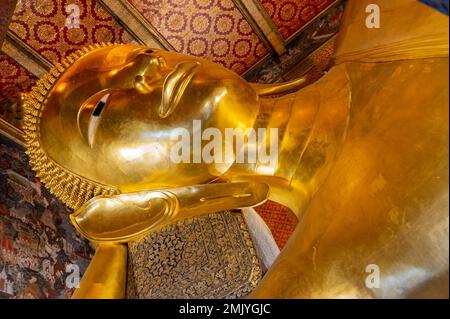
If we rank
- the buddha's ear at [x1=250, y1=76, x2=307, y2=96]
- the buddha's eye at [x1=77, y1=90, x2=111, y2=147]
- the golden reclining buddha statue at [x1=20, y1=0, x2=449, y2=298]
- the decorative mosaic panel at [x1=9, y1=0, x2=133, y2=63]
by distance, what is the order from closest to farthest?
the golden reclining buddha statue at [x1=20, y1=0, x2=449, y2=298], the buddha's eye at [x1=77, y1=90, x2=111, y2=147], the buddha's ear at [x1=250, y1=76, x2=307, y2=96], the decorative mosaic panel at [x1=9, y1=0, x2=133, y2=63]

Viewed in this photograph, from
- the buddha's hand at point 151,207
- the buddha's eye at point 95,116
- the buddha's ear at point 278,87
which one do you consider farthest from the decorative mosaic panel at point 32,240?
the buddha's ear at point 278,87

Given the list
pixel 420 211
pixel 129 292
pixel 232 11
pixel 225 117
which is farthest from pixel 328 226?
pixel 232 11

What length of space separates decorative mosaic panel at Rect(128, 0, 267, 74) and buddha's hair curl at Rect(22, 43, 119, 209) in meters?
1.42

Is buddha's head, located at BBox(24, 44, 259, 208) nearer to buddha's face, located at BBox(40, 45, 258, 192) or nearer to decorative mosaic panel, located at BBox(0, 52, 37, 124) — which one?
buddha's face, located at BBox(40, 45, 258, 192)

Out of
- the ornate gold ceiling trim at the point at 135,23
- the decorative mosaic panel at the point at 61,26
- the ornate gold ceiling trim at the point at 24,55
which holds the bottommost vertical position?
the ornate gold ceiling trim at the point at 24,55

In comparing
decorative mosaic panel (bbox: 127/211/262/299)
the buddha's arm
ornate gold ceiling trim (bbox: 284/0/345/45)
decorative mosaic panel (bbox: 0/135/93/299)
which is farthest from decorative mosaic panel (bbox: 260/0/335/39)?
the buddha's arm

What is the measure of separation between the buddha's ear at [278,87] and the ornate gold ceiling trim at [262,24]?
4.81 feet

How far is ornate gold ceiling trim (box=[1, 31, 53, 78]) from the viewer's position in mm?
2881

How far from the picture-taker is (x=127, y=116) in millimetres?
1612

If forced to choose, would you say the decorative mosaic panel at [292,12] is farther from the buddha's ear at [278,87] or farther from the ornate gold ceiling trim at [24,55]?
the buddha's ear at [278,87]

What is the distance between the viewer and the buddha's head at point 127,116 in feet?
5.26

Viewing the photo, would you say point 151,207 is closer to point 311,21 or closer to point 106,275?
point 106,275
